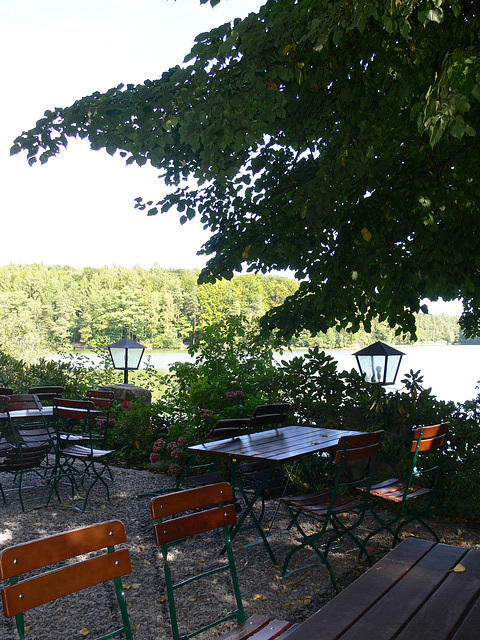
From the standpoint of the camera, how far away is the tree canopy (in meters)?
3.60

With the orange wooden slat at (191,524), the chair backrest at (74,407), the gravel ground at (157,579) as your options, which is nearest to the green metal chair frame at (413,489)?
the gravel ground at (157,579)

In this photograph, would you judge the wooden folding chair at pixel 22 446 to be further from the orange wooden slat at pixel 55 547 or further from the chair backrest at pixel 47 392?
the orange wooden slat at pixel 55 547

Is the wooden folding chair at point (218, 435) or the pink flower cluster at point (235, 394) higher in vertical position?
the pink flower cluster at point (235, 394)

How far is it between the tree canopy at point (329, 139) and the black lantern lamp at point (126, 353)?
2.60 meters

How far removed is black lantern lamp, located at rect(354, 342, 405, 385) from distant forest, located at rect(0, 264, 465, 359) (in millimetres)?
2481

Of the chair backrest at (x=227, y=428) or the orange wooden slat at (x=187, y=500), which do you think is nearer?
the orange wooden slat at (x=187, y=500)

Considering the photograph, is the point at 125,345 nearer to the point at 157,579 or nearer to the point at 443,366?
the point at 443,366

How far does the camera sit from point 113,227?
48.8m

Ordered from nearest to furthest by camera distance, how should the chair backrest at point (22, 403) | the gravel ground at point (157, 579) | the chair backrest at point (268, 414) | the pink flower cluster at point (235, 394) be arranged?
the gravel ground at point (157, 579), the chair backrest at point (268, 414), the chair backrest at point (22, 403), the pink flower cluster at point (235, 394)

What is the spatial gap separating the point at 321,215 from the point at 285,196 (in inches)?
65.4

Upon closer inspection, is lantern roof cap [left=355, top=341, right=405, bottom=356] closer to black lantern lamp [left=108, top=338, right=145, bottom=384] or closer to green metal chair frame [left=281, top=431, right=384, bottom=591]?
green metal chair frame [left=281, top=431, right=384, bottom=591]

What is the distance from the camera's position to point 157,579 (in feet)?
12.0

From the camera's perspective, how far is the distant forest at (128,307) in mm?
11419

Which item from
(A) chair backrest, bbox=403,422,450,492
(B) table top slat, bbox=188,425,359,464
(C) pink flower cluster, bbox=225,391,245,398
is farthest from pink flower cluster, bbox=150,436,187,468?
(A) chair backrest, bbox=403,422,450,492
